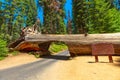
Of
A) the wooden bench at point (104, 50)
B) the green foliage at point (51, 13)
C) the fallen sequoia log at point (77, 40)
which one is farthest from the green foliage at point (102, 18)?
the wooden bench at point (104, 50)

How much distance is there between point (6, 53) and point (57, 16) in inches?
1284

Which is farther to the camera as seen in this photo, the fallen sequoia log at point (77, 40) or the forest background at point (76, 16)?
the forest background at point (76, 16)

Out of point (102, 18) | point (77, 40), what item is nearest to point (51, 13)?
point (102, 18)

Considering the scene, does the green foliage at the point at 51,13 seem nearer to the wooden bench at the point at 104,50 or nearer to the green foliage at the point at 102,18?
the green foliage at the point at 102,18

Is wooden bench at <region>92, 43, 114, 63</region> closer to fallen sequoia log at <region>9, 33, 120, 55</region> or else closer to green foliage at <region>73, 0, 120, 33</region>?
fallen sequoia log at <region>9, 33, 120, 55</region>

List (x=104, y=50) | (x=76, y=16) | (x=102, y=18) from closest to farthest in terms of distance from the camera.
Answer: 1. (x=104, y=50)
2. (x=102, y=18)
3. (x=76, y=16)

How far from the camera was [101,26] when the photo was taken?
120 ft

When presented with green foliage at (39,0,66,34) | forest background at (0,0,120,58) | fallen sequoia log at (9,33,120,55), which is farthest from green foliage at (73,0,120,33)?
fallen sequoia log at (9,33,120,55)

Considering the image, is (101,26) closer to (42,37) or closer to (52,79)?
(42,37)

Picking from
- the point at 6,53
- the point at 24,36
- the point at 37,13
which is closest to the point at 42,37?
the point at 24,36

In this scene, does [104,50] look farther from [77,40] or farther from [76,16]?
[76,16]

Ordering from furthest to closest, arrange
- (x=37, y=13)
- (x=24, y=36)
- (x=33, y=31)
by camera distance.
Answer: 1. (x=37, y=13)
2. (x=33, y=31)
3. (x=24, y=36)

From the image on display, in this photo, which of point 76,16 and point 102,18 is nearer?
point 102,18

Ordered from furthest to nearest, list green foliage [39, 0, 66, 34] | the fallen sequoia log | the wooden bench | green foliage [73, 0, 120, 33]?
green foliage [39, 0, 66, 34]
green foliage [73, 0, 120, 33]
the fallen sequoia log
the wooden bench
